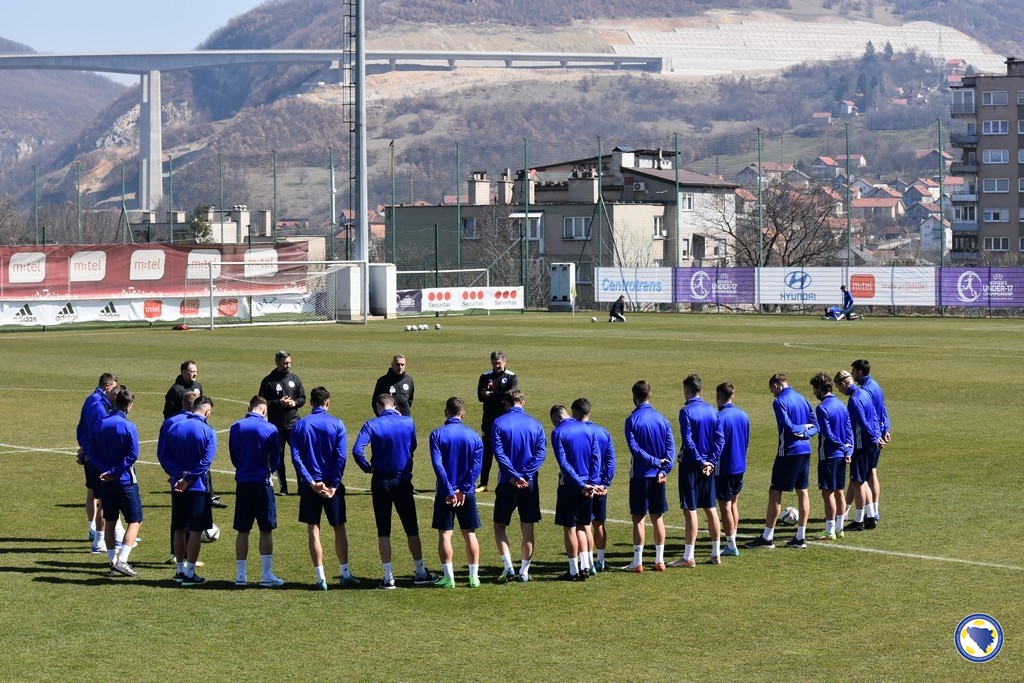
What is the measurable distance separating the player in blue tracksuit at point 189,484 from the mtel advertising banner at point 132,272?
4498 centimetres

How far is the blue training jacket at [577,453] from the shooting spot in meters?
14.4

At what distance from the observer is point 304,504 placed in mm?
14242

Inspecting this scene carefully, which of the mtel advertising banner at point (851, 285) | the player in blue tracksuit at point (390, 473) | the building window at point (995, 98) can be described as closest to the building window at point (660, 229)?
the mtel advertising banner at point (851, 285)

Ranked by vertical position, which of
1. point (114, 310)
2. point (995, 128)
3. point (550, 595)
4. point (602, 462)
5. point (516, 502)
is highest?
point (995, 128)

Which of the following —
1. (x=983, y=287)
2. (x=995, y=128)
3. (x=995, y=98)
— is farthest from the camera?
(x=995, y=98)

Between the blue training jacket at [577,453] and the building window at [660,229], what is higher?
the building window at [660,229]

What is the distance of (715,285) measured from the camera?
71.6 meters

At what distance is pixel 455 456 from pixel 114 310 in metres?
47.9

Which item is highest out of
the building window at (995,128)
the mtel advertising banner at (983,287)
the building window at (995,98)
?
the building window at (995,98)

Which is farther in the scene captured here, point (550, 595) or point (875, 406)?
point (875, 406)

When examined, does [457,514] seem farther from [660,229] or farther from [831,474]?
[660,229]

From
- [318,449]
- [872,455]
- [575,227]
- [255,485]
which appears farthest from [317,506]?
[575,227]

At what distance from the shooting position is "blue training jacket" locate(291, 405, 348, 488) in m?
14.1

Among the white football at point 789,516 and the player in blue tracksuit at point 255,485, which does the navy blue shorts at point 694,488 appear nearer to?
the white football at point 789,516
